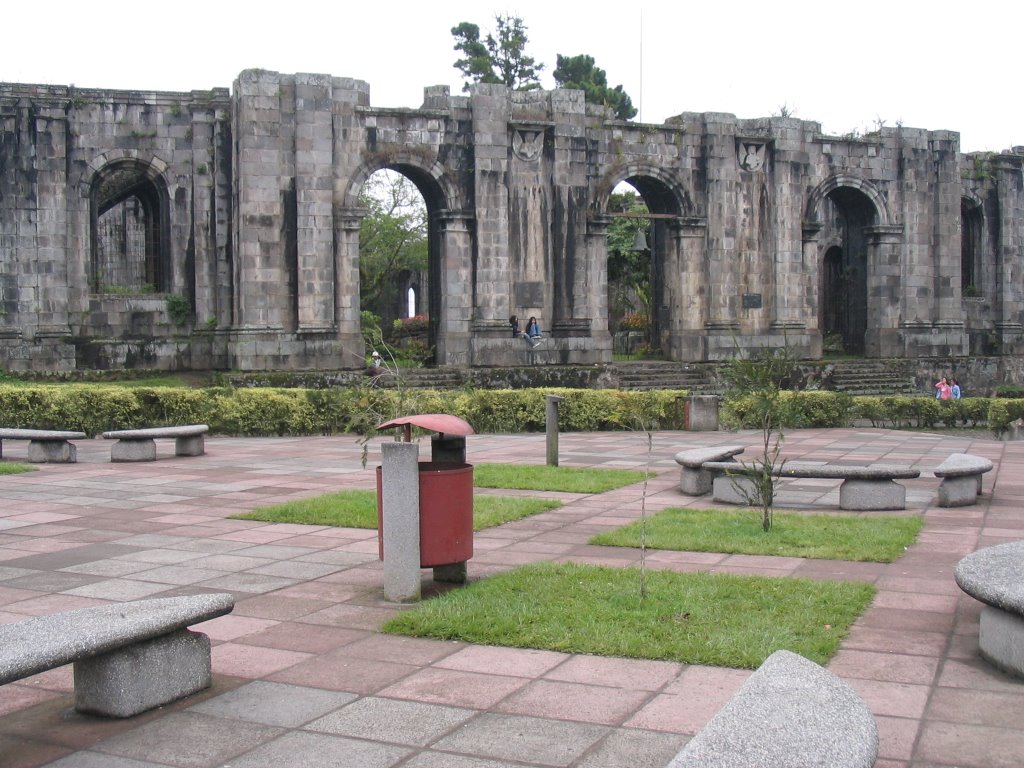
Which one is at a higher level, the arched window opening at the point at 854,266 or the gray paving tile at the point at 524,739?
the arched window opening at the point at 854,266

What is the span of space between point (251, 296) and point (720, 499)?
1421 cm

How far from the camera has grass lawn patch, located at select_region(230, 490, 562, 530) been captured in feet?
30.1

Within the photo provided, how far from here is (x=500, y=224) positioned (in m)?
24.1

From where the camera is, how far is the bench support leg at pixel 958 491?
996 centimetres

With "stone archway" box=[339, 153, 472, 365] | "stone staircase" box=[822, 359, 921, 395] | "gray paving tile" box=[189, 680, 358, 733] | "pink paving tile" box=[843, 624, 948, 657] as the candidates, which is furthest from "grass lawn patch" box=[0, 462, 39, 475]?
"stone staircase" box=[822, 359, 921, 395]

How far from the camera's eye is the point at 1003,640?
197 inches

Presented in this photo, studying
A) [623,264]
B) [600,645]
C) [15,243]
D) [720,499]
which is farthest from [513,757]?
[623,264]

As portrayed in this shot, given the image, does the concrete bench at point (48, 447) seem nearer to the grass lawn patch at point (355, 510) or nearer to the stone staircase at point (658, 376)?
the grass lawn patch at point (355, 510)

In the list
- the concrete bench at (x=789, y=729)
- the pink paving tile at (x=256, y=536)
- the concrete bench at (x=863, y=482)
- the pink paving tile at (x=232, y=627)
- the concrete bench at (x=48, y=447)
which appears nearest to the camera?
the concrete bench at (x=789, y=729)

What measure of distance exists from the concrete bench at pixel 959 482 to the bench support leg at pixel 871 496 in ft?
1.31

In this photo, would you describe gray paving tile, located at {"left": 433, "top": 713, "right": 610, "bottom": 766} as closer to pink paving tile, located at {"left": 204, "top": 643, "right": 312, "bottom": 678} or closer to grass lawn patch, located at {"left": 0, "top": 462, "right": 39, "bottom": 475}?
pink paving tile, located at {"left": 204, "top": 643, "right": 312, "bottom": 678}

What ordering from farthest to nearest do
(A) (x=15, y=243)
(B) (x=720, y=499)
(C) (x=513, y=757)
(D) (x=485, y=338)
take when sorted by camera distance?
(D) (x=485, y=338) → (A) (x=15, y=243) → (B) (x=720, y=499) → (C) (x=513, y=757)

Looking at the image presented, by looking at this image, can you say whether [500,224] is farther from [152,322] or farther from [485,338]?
[152,322]

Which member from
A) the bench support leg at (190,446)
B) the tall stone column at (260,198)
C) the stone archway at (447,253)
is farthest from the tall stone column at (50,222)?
the bench support leg at (190,446)
